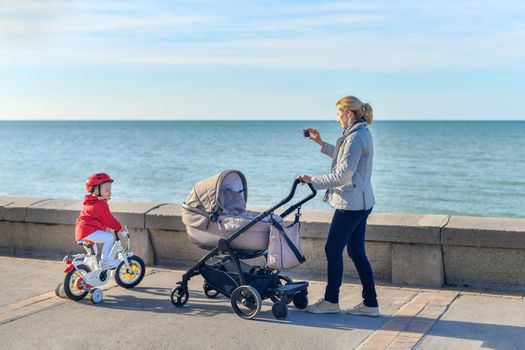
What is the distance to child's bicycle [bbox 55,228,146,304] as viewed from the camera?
670 cm

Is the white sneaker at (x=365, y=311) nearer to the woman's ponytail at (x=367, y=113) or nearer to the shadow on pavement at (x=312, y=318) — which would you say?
the shadow on pavement at (x=312, y=318)

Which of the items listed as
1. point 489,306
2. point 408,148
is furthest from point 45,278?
point 408,148

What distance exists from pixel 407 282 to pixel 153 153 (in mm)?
58549

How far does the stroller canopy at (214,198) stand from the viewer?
20.3 feet

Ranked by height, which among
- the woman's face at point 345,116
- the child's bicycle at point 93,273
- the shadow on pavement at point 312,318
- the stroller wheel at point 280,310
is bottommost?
the shadow on pavement at point 312,318

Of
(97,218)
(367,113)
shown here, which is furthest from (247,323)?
(367,113)

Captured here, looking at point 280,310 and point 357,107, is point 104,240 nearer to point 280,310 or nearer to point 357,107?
point 280,310

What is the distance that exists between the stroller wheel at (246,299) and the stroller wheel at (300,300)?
1.38 ft

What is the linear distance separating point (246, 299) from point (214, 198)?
82cm

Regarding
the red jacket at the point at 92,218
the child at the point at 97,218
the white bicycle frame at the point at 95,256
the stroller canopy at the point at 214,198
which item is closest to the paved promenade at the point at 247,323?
the white bicycle frame at the point at 95,256

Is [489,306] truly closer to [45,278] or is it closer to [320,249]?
[320,249]

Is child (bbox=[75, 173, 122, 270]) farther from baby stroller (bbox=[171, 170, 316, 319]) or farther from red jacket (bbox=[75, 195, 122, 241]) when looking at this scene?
baby stroller (bbox=[171, 170, 316, 319])

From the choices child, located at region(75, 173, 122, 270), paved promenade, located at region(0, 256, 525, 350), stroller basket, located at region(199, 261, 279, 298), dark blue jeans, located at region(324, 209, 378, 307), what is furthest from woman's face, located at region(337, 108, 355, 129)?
child, located at region(75, 173, 122, 270)

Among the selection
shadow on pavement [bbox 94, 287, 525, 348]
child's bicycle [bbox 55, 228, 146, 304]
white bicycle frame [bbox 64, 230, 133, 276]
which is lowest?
shadow on pavement [bbox 94, 287, 525, 348]
